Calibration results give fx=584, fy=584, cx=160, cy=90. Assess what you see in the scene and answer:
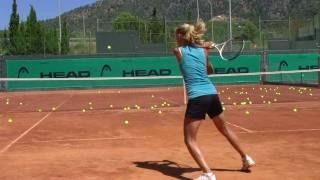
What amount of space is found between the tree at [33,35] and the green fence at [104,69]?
51.3ft

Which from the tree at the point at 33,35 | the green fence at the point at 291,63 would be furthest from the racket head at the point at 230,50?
the tree at the point at 33,35

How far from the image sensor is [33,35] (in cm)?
5306

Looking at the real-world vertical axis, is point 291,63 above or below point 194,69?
below

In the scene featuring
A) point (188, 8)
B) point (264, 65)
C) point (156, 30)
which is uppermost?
point (188, 8)

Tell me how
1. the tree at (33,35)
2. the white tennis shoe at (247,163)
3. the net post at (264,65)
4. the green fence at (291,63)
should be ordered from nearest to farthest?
1. the white tennis shoe at (247,163)
2. the net post at (264,65)
3. the green fence at (291,63)
4. the tree at (33,35)

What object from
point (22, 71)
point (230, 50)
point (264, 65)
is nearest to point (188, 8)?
point (230, 50)

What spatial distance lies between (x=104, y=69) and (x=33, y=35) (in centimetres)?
2132

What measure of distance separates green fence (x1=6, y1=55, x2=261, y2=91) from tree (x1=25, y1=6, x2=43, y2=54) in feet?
51.3

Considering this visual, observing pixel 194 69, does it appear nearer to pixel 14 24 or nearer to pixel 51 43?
pixel 51 43

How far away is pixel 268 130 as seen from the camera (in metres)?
11.1

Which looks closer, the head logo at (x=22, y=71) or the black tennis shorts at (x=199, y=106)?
the black tennis shorts at (x=199, y=106)

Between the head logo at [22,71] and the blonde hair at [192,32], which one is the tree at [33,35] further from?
the blonde hair at [192,32]

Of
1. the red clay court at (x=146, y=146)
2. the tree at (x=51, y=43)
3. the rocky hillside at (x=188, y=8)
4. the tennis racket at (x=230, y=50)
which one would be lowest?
the red clay court at (x=146, y=146)

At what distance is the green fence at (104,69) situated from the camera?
3278 centimetres
